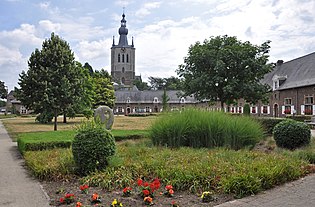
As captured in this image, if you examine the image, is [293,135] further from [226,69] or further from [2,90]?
[2,90]

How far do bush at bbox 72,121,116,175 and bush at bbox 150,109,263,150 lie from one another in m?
3.85

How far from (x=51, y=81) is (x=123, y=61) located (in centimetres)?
10871

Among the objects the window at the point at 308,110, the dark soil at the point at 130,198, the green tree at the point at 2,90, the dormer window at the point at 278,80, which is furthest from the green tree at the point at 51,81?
the green tree at the point at 2,90

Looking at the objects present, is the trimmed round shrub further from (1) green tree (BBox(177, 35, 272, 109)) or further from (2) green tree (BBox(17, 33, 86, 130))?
(1) green tree (BBox(177, 35, 272, 109))

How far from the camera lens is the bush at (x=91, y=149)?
8.02m

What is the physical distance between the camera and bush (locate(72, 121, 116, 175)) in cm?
802

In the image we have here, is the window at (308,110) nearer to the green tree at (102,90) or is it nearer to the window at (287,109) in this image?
the window at (287,109)

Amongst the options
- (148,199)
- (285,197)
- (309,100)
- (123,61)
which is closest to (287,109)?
(309,100)

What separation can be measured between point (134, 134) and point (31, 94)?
31.7 ft

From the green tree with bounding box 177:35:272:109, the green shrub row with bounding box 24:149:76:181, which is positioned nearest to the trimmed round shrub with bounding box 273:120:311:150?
the green shrub row with bounding box 24:149:76:181

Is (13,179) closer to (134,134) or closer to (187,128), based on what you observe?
(187,128)

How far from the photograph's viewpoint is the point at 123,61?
129 m

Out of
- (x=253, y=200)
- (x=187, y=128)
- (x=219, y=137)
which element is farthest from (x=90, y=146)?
(x=219, y=137)

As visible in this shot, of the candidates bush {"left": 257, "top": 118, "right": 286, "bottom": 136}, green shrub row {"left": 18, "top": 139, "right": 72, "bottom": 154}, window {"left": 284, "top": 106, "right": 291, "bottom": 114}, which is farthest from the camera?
window {"left": 284, "top": 106, "right": 291, "bottom": 114}
